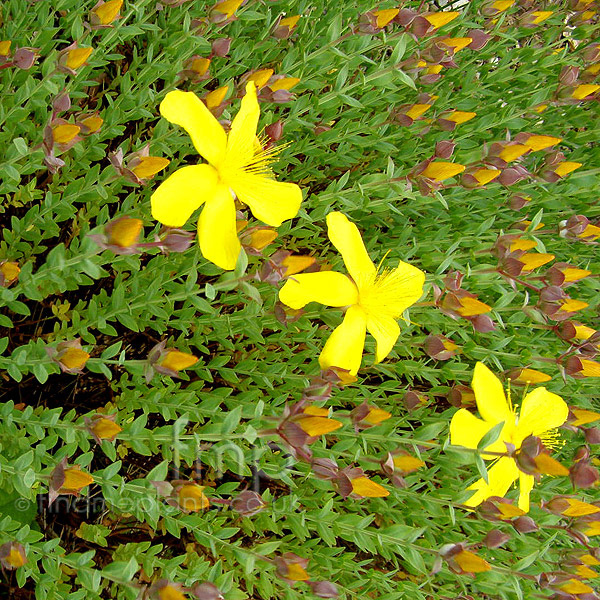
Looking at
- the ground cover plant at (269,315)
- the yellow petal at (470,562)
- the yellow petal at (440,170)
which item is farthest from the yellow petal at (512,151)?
the yellow petal at (470,562)

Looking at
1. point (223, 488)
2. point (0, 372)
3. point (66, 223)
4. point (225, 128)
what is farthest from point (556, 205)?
point (0, 372)

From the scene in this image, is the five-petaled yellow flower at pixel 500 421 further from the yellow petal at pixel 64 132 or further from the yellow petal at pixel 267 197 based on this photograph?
the yellow petal at pixel 64 132

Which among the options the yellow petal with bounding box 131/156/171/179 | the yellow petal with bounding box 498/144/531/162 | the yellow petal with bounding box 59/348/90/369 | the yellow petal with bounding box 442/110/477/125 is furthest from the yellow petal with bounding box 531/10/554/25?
the yellow petal with bounding box 59/348/90/369

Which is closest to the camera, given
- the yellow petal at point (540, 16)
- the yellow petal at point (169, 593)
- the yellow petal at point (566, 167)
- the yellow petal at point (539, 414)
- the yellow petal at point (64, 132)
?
the yellow petal at point (169, 593)

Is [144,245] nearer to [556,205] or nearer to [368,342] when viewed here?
[368,342]

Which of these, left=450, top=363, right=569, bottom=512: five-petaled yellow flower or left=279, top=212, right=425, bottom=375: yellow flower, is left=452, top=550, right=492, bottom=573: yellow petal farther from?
left=279, top=212, right=425, bottom=375: yellow flower

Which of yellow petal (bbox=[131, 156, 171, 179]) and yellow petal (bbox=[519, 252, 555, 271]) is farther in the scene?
yellow petal (bbox=[519, 252, 555, 271])
